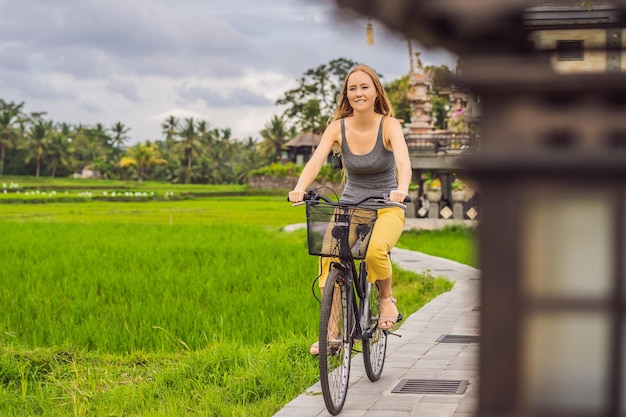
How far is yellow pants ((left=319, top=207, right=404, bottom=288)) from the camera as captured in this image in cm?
416

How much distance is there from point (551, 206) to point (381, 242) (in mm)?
3196

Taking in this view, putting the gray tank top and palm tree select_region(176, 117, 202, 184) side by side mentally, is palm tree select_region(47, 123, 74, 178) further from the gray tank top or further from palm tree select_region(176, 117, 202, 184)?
the gray tank top

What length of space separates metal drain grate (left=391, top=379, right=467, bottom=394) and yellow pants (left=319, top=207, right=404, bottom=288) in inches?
21.3

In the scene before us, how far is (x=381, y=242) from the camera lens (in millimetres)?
4160

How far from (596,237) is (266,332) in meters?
5.65

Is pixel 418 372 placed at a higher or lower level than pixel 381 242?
lower

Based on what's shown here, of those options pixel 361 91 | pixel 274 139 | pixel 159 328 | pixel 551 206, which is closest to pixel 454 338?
pixel 159 328

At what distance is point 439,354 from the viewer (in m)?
5.36

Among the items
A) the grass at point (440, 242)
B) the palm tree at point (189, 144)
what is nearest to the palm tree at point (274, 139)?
the palm tree at point (189, 144)

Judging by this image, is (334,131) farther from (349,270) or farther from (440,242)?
(440,242)

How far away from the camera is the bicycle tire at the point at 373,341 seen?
4.40 meters

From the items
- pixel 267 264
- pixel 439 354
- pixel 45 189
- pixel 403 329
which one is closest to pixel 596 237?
pixel 439 354

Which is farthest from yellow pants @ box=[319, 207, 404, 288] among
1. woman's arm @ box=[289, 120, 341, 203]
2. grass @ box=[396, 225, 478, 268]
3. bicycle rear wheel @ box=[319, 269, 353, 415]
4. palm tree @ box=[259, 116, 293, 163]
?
palm tree @ box=[259, 116, 293, 163]

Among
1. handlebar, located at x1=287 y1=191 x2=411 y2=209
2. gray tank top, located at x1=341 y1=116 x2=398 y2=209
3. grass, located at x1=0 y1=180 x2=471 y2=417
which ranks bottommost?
grass, located at x1=0 y1=180 x2=471 y2=417
